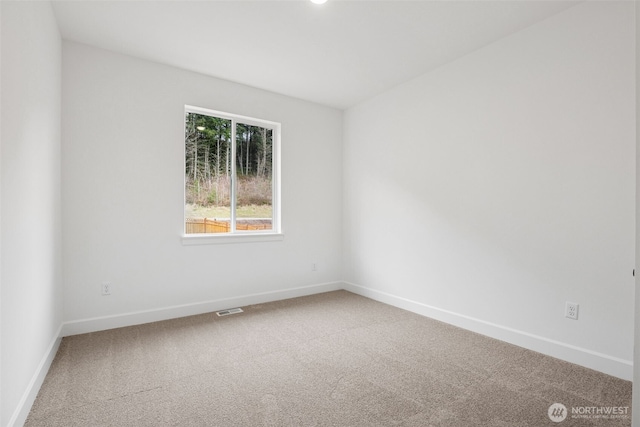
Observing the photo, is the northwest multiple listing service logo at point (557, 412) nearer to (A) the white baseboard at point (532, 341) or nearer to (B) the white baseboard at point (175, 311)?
(A) the white baseboard at point (532, 341)

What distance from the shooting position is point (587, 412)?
1.77 metres

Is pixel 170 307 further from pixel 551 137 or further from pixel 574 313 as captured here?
pixel 551 137

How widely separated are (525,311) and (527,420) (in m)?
1.13

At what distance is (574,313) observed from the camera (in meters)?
2.35

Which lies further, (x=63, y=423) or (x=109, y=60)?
(x=109, y=60)

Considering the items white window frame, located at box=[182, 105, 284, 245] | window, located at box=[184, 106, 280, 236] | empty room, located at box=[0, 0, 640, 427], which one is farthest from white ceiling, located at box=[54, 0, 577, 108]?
window, located at box=[184, 106, 280, 236]

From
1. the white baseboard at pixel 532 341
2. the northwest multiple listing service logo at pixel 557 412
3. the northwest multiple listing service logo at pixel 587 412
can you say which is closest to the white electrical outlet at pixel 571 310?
the white baseboard at pixel 532 341

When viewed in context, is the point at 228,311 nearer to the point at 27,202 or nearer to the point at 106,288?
the point at 106,288

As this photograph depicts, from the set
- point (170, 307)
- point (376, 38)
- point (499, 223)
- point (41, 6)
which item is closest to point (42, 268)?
point (170, 307)

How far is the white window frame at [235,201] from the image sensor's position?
3416 millimetres

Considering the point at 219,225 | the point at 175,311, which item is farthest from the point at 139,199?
the point at 175,311

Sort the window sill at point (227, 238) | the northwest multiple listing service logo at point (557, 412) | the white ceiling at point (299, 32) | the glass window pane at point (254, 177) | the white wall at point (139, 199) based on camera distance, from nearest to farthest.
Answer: the northwest multiple listing service logo at point (557, 412)
the white ceiling at point (299, 32)
the white wall at point (139, 199)
the window sill at point (227, 238)
the glass window pane at point (254, 177)

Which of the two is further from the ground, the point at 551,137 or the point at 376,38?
the point at 376,38

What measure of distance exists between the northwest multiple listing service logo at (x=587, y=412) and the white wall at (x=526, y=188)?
0.48 metres
